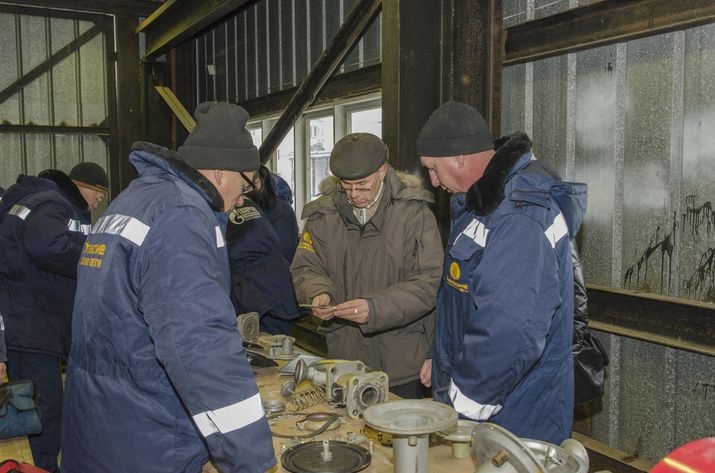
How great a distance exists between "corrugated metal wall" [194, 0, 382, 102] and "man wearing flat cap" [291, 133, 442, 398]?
1.95m

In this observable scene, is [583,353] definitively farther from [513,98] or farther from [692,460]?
[692,460]

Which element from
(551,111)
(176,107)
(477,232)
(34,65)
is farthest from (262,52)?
(477,232)

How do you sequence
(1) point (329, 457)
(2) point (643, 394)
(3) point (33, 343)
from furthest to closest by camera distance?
(3) point (33, 343)
(2) point (643, 394)
(1) point (329, 457)

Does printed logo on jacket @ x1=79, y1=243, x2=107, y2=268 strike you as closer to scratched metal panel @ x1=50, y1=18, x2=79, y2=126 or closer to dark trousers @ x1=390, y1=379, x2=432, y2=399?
dark trousers @ x1=390, y1=379, x2=432, y2=399

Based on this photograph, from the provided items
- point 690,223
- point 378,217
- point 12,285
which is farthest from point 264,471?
point 12,285

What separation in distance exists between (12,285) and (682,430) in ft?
11.4

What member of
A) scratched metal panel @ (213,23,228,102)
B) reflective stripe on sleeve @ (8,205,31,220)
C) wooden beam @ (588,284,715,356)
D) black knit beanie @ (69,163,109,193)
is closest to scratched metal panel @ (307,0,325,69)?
scratched metal panel @ (213,23,228,102)

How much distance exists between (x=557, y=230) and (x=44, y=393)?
2982 mm

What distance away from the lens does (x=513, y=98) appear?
11.8ft

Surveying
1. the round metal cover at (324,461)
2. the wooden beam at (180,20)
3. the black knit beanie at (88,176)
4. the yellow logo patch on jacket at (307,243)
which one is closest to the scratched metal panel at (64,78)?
the wooden beam at (180,20)

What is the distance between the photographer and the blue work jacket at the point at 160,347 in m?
1.67

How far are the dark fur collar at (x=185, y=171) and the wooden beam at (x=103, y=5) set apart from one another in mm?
6345

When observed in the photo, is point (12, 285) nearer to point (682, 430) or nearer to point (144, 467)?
point (144, 467)

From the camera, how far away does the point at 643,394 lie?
313cm
